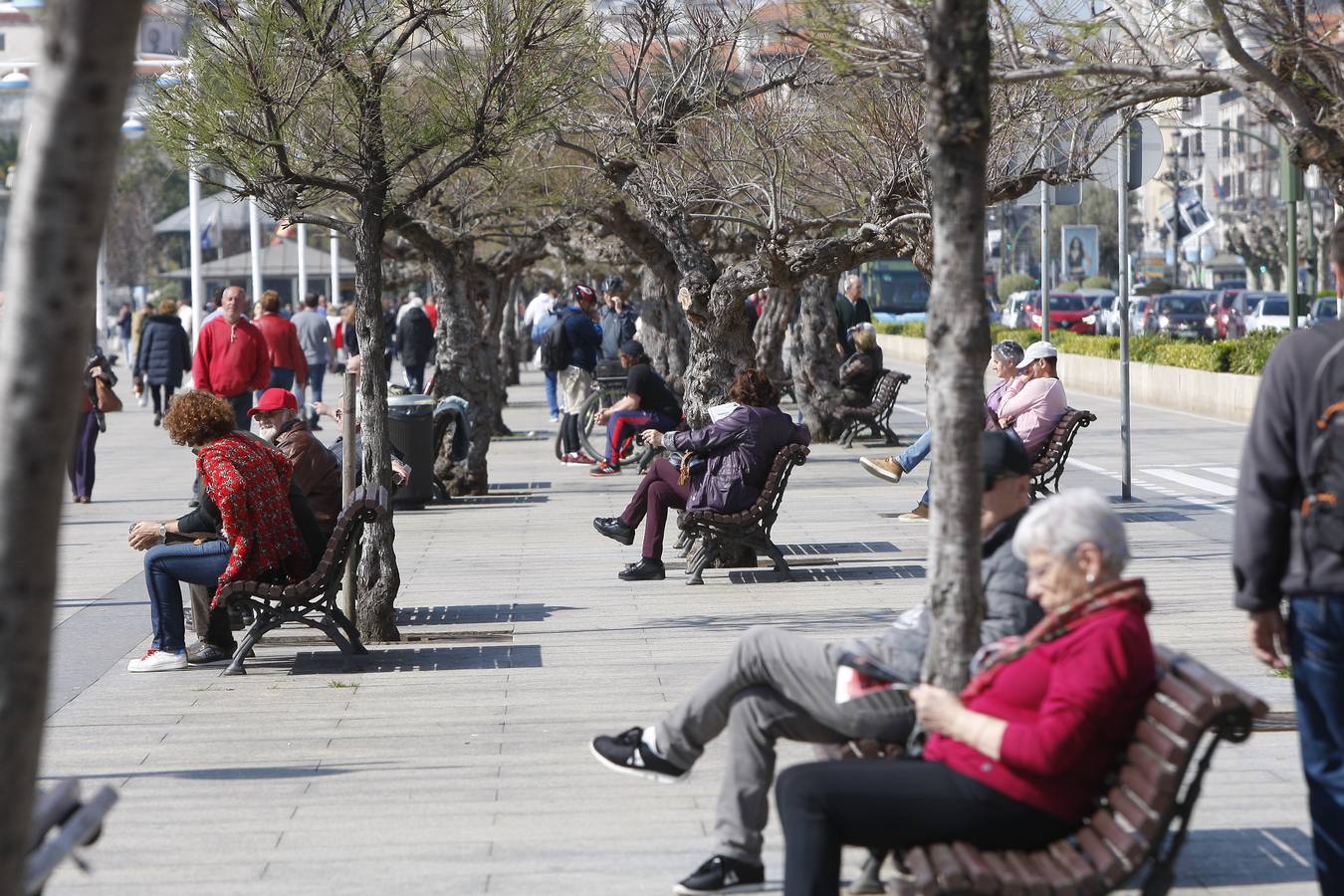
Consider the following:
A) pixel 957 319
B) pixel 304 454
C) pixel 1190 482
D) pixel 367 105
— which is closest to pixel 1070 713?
pixel 957 319

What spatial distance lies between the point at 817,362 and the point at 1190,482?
661 centimetres

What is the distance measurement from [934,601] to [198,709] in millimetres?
4149

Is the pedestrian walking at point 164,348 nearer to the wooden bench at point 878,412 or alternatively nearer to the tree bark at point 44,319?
the wooden bench at point 878,412

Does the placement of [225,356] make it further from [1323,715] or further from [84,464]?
[1323,715]

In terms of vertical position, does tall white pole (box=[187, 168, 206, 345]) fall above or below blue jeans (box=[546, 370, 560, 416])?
above

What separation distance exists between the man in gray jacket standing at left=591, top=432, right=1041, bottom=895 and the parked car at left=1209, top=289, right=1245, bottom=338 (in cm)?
4152

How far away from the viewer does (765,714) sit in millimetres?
5133

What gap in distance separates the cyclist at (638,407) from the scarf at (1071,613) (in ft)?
46.6

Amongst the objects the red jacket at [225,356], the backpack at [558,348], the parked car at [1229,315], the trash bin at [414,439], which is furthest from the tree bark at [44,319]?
the parked car at [1229,315]

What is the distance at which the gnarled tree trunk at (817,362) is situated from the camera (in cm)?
2269

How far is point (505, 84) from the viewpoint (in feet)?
31.3

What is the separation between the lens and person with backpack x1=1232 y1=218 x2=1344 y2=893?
4121 mm

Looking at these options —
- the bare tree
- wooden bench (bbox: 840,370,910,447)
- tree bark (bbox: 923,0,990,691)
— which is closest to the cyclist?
wooden bench (bbox: 840,370,910,447)

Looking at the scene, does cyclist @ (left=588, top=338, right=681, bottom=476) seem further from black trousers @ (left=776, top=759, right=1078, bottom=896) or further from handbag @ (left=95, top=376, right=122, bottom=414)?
black trousers @ (left=776, top=759, right=1078, bottom=896)
